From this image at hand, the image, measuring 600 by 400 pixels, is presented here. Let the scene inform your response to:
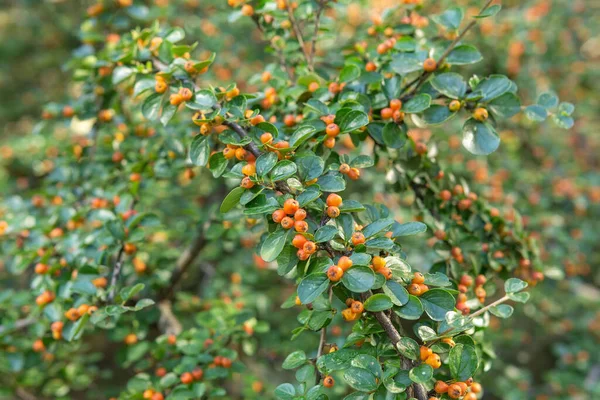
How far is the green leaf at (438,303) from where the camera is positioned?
1255mm

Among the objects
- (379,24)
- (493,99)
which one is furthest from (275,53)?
(493,99)

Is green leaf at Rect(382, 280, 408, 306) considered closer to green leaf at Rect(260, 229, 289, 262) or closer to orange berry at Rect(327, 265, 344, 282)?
orange berry at Rect(327, 265, 344, 282)

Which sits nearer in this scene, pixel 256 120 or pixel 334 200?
pixel 334 200

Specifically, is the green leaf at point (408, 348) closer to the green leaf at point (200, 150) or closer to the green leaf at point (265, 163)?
the green leaf at point (265, 163)

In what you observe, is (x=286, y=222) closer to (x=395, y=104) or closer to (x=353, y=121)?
(x=353, y=121)

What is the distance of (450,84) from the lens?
1558mm

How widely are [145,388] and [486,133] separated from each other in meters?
1.47

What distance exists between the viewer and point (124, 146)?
2236mm

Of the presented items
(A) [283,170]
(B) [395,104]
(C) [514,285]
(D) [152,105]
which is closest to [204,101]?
(D) [152,105]

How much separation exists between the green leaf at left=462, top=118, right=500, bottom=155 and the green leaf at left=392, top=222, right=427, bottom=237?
32 cm

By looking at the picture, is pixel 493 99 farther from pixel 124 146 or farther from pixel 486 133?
pixel 124 146

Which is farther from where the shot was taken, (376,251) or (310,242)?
(376,251)

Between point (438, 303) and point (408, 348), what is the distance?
0.15 meters

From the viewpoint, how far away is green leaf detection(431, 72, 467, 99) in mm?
1543
